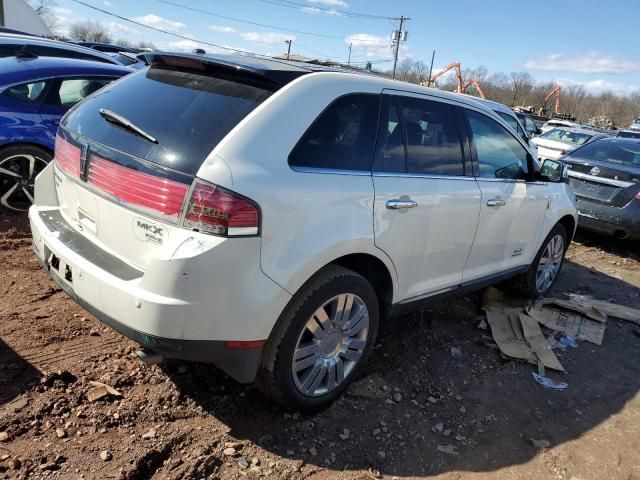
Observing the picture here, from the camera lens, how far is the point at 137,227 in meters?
2.40

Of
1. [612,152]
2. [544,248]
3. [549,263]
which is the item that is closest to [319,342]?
[544,248]

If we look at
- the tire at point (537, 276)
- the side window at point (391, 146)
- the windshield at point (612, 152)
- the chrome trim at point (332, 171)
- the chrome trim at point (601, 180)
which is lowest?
the tire at point (537, 276)

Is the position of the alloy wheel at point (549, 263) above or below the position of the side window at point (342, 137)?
below

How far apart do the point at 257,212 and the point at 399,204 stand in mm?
994

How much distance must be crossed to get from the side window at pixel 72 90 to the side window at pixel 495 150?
4106 millimetres

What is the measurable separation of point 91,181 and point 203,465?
1.49 meters

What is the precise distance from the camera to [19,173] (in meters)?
5.16

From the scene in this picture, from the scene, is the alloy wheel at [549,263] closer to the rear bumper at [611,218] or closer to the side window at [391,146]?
the rear bumper at [611,218]

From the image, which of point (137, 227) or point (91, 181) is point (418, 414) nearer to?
point (137, 227)

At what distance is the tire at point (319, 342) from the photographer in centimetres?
258

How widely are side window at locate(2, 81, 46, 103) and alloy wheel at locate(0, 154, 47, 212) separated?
57 cm

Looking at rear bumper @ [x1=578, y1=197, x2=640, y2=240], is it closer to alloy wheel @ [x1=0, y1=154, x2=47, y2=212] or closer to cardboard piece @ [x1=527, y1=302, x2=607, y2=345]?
cardboard piece @ [x1=527, y1=302, x2=607, y2=345]

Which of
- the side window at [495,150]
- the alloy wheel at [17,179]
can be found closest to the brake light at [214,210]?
→ the side window at [495,150]

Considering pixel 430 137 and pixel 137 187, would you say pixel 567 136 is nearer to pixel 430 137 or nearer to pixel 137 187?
pixel 430 137
